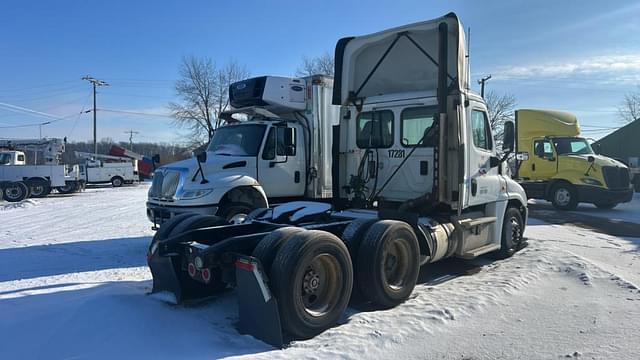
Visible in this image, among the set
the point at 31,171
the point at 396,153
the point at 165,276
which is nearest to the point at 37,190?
the point at 31,171

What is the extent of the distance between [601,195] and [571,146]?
7.00ft

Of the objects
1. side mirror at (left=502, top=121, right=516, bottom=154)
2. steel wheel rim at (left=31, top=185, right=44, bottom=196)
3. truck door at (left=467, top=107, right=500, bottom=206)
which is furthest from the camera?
steel wheel rim at (left=31, top=185, right=44, bottom=196)

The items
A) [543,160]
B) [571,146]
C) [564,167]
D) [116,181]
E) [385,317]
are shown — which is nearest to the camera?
[385,317]

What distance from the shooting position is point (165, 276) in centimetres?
577

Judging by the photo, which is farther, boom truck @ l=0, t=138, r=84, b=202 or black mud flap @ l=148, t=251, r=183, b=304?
boom truck @ l=0, t=138, r=84, b=202

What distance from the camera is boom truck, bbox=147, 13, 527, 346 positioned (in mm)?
4738

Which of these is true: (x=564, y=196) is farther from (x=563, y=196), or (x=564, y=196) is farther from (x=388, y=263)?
(x=388, y=263)

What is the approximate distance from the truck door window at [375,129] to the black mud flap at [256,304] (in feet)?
13.9

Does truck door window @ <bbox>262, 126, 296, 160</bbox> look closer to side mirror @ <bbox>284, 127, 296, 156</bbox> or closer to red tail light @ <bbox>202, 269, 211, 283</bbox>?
side mirror @ <bbox>284, 127, 296, 156</bbox>

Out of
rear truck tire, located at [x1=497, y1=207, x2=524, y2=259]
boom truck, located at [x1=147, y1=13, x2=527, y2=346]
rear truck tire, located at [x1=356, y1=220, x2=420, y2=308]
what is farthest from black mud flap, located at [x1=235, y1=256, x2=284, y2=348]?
rear truck tire, located at [x1=497, y1=207, x2=524, y2=259]

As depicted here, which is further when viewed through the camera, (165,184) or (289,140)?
(289,140)

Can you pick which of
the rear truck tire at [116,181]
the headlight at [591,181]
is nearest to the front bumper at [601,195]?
the headlight at [591,181]

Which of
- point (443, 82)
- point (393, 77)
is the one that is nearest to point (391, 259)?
point (443, 82)

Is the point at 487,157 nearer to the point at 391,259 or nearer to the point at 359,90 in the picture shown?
the point at 359,90
